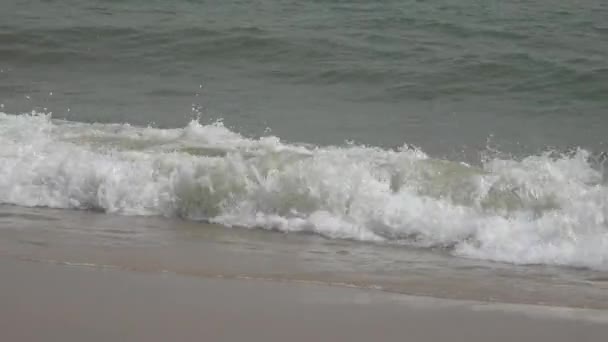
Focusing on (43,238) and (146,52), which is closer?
(43,238)

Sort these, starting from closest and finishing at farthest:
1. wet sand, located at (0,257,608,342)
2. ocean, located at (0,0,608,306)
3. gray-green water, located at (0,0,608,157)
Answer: wet sand, located at (0,257,608,342)
ocean, located at (0,0,608,306)
gray-green water, located at (0,0,608,157)

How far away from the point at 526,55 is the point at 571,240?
5807 mm

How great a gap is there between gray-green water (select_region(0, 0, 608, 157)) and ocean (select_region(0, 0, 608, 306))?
0.04 meters

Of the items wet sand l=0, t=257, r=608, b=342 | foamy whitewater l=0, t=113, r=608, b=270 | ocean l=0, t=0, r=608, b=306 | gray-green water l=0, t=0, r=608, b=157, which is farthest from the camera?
gray-green water l=0, t=0, r=608, b=157

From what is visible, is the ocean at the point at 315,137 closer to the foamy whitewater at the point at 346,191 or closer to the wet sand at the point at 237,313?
the foamy whitewater at the point at 346,191

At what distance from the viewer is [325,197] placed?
7.21 meters

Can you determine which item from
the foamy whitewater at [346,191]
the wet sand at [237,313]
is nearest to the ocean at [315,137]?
the foamy whitewater at [346,191]

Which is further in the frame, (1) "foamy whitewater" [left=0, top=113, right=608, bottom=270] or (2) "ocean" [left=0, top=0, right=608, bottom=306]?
(1) "foamy whitewater" [left=0, top=113, right=608, bottom=270]

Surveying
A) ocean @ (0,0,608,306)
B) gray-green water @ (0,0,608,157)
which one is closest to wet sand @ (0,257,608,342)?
ocean @ (0,0,608,306)

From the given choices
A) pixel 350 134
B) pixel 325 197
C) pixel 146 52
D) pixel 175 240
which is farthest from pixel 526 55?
pixel 175 240

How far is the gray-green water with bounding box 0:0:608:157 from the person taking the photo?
995 centimetres

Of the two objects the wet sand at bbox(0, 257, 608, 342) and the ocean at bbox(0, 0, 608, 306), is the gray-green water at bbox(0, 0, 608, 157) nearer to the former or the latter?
the ocean at bbox(0, 0, 608, 306)

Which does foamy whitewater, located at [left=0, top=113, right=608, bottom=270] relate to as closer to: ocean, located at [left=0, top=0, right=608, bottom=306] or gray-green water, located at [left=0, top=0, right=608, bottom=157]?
ocean, located at [left=0, top=0, right=608, bottom=306]

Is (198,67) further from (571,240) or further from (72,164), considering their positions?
(571,240)
